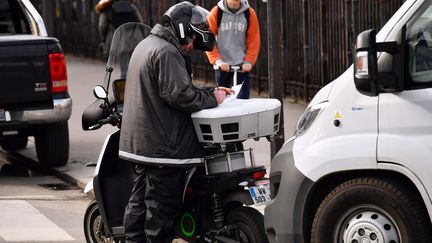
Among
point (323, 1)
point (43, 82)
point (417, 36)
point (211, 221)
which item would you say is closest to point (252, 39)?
point (43, 82)

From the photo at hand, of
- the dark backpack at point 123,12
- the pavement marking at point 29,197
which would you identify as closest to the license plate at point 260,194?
the pavement marking at point 29,197

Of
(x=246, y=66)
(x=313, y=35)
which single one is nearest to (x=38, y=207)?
(x=246, y=66)

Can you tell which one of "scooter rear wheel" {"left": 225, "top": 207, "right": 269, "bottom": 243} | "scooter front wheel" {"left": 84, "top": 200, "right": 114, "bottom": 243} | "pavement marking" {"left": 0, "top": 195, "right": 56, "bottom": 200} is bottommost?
"pavement marking" {"left": 0, "top": 195, "right": 56, "bottom": 200}

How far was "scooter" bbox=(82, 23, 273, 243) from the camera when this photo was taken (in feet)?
26.1

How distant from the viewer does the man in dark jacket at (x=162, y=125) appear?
803 cm

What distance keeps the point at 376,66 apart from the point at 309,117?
2.43ft

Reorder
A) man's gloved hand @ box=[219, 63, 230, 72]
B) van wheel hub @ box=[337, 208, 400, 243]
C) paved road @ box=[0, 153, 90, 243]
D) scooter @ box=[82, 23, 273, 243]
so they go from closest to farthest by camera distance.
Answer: van wheel hub @ box=[337, 208, 400, 243] → scooter @ box=[82, 23, 273, 243] → paved road @ box=[0, 153, 90, 243] → man's gloved hand @ box=[219, 63, 230, 72]

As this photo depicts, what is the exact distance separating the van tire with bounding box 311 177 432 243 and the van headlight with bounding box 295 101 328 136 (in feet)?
1.41

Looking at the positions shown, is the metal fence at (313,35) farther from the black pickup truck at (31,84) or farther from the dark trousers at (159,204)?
the dark trousers at (159,204)

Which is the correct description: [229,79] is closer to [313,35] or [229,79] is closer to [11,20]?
[11,20]

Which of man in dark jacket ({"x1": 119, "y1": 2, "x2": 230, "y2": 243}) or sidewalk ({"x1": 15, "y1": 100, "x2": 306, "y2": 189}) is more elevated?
man in dark jacket ({"x1": 119, "y1": 2, "x2": 230, "y2": 243})

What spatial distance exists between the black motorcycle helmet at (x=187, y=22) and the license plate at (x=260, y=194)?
1.07m

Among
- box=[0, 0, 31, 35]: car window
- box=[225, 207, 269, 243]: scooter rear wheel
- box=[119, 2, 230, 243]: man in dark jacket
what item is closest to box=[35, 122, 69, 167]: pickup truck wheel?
box=[0, 0, 31, 35]: car window

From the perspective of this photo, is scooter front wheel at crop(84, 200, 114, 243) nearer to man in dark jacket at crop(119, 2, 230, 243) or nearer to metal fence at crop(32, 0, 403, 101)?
man in dark jacket at crop(119, 2, 230, 243)
